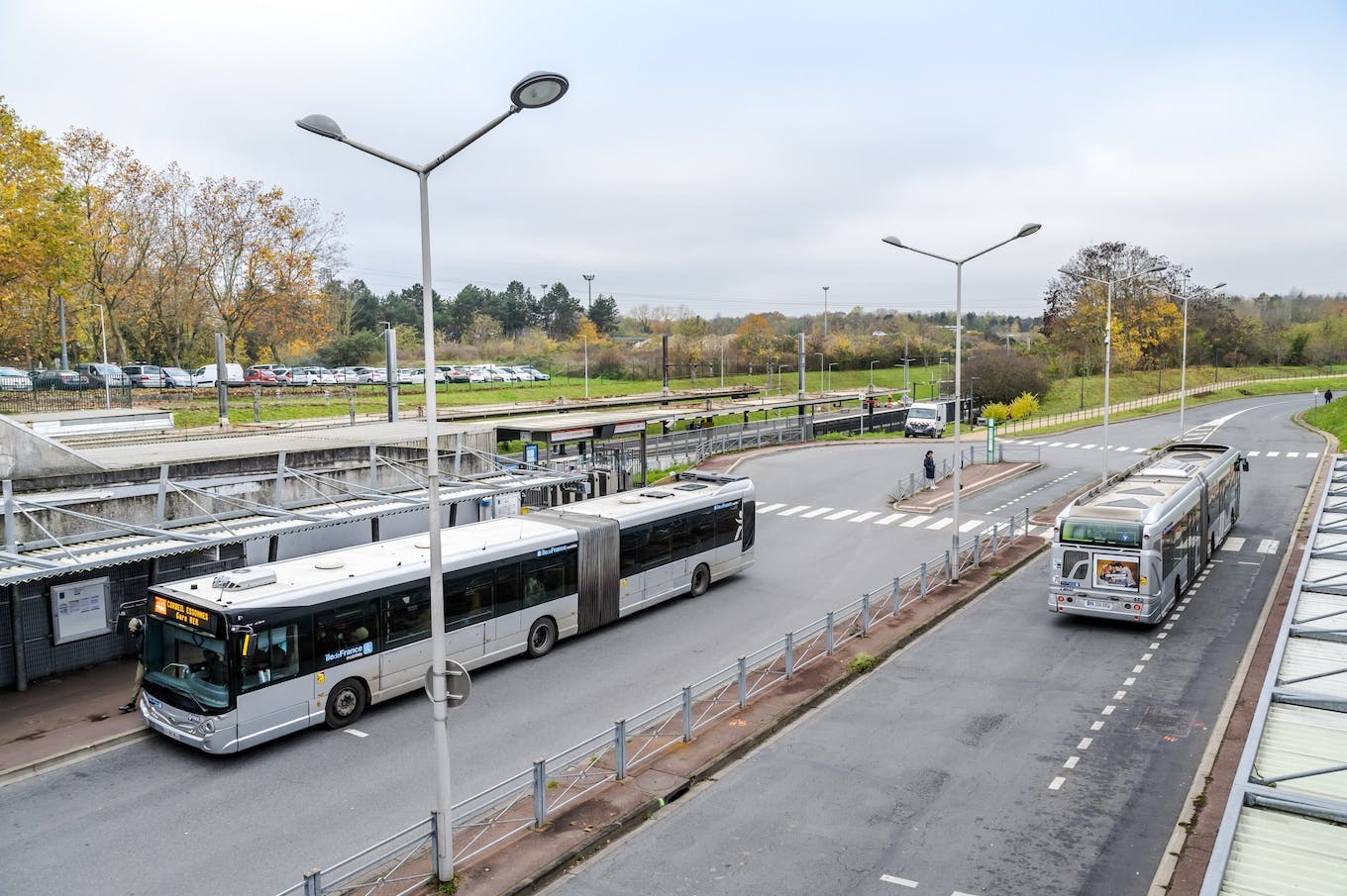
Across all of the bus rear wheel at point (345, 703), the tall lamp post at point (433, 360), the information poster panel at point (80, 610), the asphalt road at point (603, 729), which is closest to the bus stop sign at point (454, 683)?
the tall lamp post at point (433, 360)

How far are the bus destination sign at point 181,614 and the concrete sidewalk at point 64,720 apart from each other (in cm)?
216

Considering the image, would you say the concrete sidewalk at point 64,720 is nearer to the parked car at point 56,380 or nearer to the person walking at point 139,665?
the person walking at point 139,665

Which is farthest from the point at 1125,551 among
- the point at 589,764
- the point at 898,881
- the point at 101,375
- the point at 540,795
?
the point at 101,375

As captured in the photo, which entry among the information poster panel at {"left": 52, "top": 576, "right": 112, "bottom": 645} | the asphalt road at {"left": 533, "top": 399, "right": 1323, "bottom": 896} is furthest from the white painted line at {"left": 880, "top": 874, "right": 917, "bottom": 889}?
the information poster panel at {"left": 52, "top": 576, "right": 112, "bottom": 645}

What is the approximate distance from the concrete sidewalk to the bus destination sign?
7.08 feet

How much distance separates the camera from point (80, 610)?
56.9 ft

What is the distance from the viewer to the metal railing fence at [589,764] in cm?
1024

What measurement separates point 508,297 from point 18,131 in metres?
98.2

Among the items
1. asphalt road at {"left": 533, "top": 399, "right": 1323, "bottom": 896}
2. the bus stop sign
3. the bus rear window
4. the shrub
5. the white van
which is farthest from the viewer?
the shrub

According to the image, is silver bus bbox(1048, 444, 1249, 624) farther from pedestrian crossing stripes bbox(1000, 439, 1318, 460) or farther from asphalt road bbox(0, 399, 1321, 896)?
pedestrian crossing stripes bbox(1000, 439, 1318, 460)

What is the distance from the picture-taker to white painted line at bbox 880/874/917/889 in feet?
33.5

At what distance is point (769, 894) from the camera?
398 inches

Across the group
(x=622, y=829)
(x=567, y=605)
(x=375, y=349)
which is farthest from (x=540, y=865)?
(x=375, y=349)

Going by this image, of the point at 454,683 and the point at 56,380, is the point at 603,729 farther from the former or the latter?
the point at 56,380
